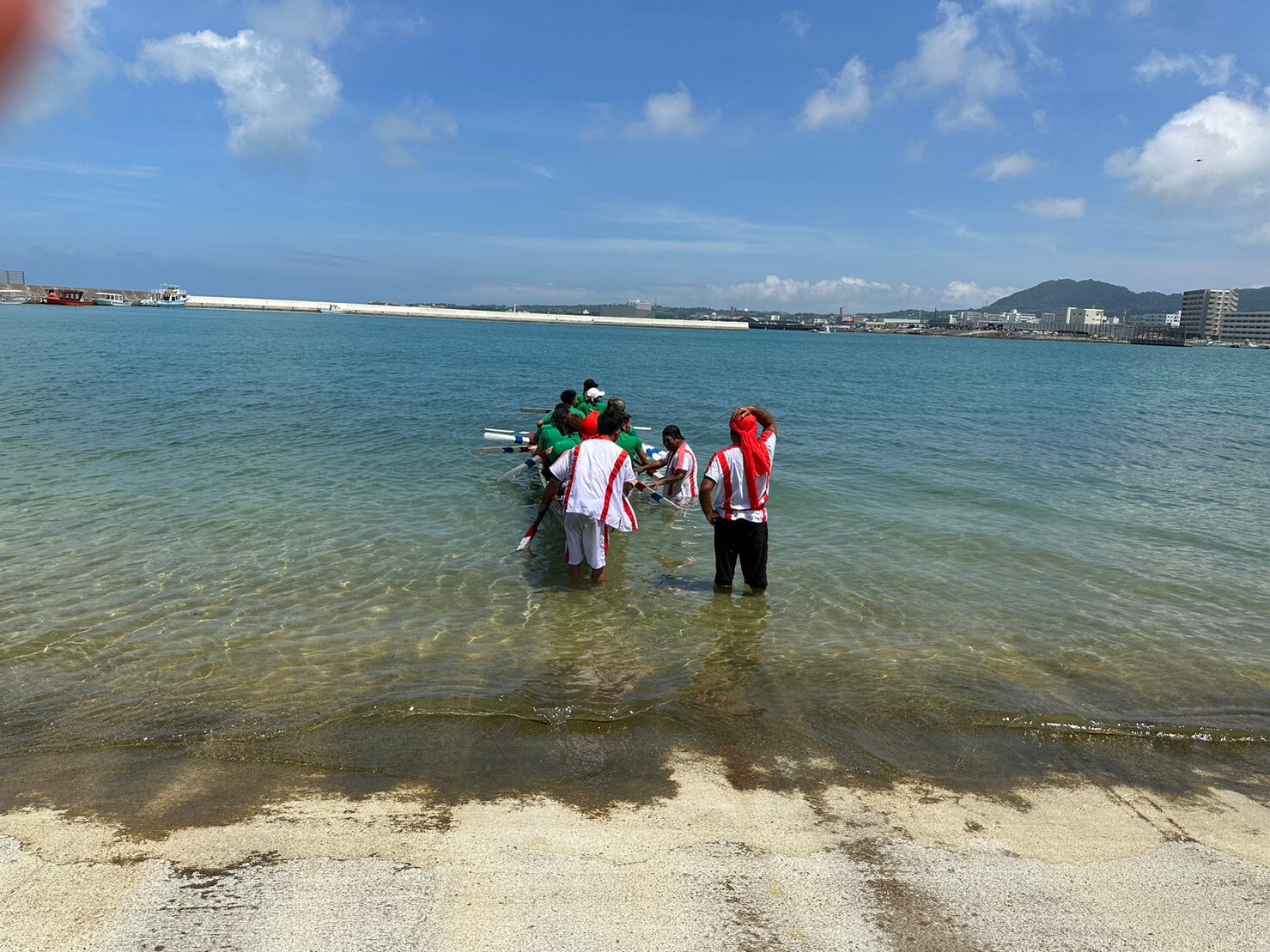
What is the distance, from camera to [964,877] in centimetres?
406

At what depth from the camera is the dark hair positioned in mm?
8219

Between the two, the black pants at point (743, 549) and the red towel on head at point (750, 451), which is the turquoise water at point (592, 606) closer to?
the black pants at point (743, 549)

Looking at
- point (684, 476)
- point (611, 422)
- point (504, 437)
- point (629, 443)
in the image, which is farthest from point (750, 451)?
point (504, 437)

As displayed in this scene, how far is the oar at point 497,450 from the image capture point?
15.2 metres

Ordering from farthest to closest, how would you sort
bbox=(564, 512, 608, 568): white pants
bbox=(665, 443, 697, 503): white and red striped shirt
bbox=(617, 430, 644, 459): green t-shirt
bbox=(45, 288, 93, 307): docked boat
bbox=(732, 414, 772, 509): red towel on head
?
1. bbox=(45, 288, 93, 307): docked boat
2. bbox=(665, 443, 697, 503): white and red striped shirt
3. bbox=(617, 430, 644, 459): green t-shirt
4. bbox=(564, 512, 608, 568): white pants
5. bbox=(732, 414, 772, 509): red towel on head

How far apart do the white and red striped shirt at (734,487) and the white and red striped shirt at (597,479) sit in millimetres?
922

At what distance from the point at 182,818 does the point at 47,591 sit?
550cm

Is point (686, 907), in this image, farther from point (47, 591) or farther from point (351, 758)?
point (47, 591)

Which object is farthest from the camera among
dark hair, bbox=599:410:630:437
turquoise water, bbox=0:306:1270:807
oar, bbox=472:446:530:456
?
oar, bbox=472:446:530:456

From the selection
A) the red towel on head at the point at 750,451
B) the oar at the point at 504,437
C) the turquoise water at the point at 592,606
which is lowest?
the turquoise water at the point at 592,606

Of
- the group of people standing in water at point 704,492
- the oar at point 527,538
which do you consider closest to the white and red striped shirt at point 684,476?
the oar at point 527,538

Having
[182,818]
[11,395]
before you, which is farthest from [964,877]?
[11,395]

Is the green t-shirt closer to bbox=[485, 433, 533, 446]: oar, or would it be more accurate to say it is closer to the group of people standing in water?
the group of people standing in water

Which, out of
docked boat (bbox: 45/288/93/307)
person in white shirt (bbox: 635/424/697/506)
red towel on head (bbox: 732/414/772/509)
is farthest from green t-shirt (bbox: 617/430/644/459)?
docked boat (bbox: 45/288/93/307)
